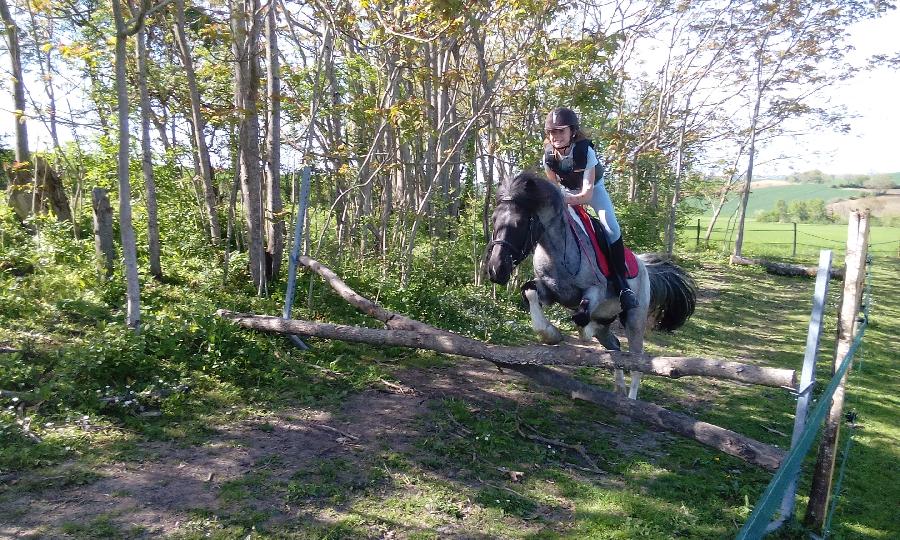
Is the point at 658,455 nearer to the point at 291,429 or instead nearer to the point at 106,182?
the point at 291,429

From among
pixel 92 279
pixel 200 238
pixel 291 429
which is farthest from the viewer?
pixel 200 238

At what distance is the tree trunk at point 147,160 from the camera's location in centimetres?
612

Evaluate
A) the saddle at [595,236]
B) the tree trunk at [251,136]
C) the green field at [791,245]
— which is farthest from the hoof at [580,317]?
the green field at [791,245]

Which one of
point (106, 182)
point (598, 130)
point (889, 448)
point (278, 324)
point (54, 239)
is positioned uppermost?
point (598, 130)

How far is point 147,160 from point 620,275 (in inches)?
231

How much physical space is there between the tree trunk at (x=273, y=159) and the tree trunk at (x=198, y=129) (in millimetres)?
888

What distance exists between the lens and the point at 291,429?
4.61 metres

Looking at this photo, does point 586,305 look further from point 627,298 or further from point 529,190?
point 529,190

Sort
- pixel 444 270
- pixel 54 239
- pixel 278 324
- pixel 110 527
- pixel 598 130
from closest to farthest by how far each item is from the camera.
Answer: pixel 110 527, pixel 278 324, pixel 54 239, pixel 444 270, pixel 598 130

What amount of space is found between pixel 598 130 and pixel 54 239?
1011 centimetres

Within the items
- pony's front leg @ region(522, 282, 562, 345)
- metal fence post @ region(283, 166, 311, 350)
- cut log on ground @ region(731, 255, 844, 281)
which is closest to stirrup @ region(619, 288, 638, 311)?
pony's front leg @ region(522, 282, 562, 345)

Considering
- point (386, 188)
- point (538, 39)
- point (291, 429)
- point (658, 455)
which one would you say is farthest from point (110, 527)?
point (538, 39)

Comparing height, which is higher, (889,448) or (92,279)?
(92,279)

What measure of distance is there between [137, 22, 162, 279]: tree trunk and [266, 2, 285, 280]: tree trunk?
1398 millimetres
